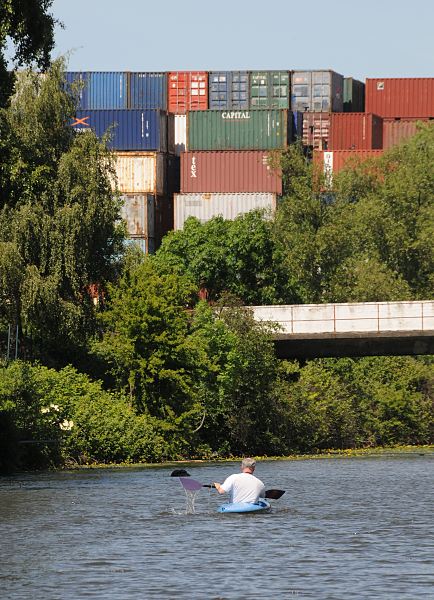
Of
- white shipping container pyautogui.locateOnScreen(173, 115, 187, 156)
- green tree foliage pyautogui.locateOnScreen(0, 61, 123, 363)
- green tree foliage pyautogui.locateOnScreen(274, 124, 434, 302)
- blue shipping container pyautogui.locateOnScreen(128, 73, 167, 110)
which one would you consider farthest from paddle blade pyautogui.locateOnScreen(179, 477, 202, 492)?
blue shipping container pyautogui.locateOnScreen(128, 73, 167, 110)

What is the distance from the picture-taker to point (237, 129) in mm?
113438

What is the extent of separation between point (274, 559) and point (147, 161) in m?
87.2

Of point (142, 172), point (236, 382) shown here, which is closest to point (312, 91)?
point (142, 172)

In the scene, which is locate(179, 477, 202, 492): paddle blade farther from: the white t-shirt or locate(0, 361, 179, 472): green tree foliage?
locate(0, 361, 179, 472): green tree foliage

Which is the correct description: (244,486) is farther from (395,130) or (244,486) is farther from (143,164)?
(395,130)

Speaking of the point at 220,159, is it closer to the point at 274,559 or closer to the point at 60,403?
the point at 60,403

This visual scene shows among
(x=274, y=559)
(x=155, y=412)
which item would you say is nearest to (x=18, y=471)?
(x=155, y=412)

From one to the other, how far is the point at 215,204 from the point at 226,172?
2798 mm

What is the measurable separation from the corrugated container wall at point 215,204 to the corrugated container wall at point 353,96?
28410 millimetres

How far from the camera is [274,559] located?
23734mm

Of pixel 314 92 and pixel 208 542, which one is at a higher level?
pixel 314 92

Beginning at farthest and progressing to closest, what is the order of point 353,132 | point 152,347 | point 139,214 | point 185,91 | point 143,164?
point 185,91 → point 353,132 → point 143,164 → point 139,214 → point 152,347

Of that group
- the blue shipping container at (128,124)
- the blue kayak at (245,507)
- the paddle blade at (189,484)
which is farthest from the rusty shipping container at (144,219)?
the blue kayak at (245,507)

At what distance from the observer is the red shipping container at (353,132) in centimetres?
12100
